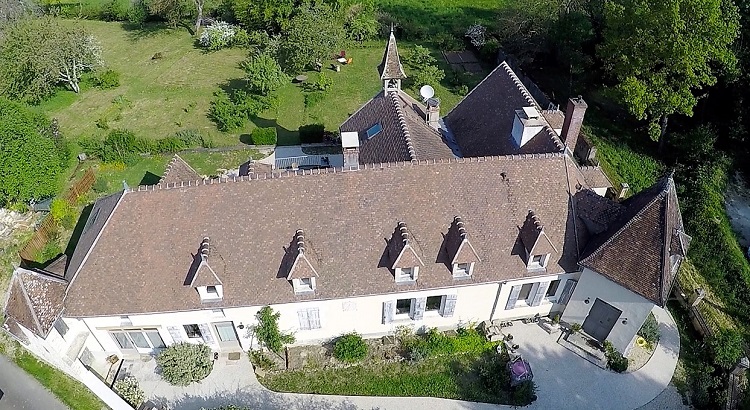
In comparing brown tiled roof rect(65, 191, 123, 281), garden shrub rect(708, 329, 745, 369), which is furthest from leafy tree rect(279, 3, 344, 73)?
garden shrub rect(708, 329, 745, 369)

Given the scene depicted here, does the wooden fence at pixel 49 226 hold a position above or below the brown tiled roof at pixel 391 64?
below

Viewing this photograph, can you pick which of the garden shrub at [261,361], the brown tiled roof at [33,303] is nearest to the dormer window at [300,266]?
the garden shrub at [261,361]

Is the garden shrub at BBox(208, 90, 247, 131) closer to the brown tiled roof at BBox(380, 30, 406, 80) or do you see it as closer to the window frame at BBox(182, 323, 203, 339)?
the brown tiled roof at BBox(380, 30, 406, 80)

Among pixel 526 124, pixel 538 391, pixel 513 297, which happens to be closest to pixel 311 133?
pixel 526 124

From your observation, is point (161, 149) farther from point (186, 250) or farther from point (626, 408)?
point (626, 408)

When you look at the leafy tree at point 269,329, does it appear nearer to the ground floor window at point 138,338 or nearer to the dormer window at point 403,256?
the ground floor window at point 138,338

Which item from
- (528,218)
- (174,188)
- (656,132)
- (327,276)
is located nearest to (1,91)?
(174,188)

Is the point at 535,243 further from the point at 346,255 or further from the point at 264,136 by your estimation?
the point at 264,136
